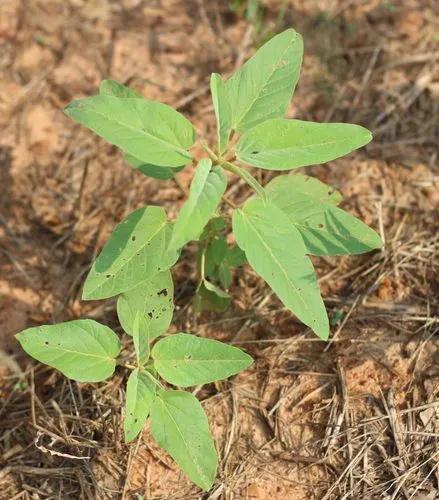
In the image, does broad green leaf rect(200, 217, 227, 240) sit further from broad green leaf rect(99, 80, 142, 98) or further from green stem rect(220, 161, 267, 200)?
broad green leaf rect(99, 80, 142, 98)

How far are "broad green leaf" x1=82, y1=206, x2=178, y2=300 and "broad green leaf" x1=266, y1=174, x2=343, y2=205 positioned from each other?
435 mm

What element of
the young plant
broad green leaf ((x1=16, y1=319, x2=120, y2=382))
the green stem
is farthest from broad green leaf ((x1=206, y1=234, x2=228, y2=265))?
broad green leaf ((x1=16, y1=319, x2=120, y2=382))

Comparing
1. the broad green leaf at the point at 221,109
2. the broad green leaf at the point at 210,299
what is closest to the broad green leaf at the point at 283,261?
the broad green leaf at the point at 221,109

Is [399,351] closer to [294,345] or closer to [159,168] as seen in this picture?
[294,345]

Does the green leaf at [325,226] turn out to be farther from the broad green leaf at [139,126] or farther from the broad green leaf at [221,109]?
the broad green leaf at [139,126]

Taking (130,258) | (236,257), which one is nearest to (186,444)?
(130,258)

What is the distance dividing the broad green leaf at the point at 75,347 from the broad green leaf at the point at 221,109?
0.74 m

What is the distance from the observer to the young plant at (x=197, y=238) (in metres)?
2.00

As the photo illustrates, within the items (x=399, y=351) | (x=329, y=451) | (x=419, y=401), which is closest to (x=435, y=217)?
(x=399, y=351)

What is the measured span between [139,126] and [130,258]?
431mm

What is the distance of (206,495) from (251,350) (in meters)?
0.59

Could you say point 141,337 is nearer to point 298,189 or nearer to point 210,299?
point 210,299

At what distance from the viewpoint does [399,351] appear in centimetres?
253

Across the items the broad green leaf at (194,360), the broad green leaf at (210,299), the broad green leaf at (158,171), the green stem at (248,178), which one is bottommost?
the broad green leaf at (210,299)
